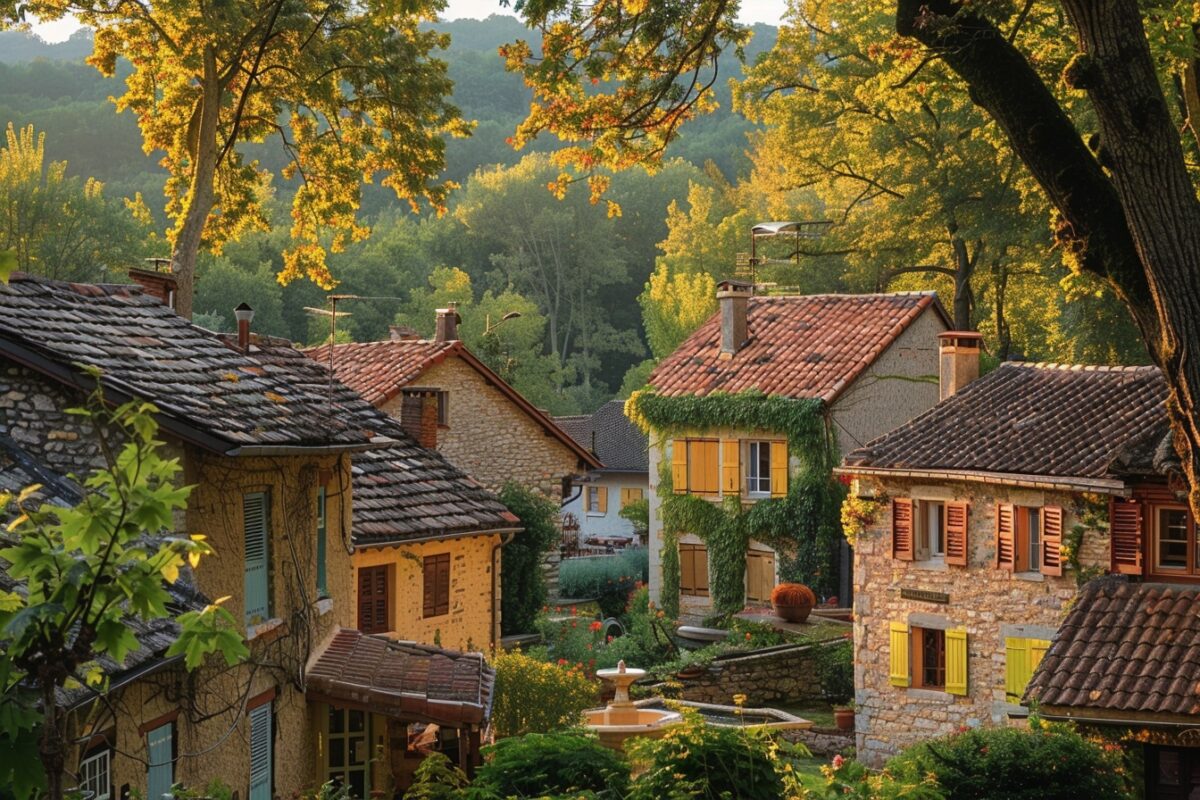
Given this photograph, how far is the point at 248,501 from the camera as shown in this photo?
15812 millimetres

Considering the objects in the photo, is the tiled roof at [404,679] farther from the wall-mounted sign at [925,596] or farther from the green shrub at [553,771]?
the wall-mounted sign at [925,596]

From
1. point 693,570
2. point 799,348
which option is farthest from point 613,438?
point 799,348

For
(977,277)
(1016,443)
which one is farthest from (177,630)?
(977,277)

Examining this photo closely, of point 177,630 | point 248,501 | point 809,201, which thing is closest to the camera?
point 177,630

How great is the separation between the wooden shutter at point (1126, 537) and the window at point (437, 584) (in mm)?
10594

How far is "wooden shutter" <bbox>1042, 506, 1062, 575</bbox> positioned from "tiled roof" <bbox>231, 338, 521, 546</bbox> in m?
8.73

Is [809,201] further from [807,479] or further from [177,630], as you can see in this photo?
[177,630]

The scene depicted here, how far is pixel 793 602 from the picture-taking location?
1362 inches

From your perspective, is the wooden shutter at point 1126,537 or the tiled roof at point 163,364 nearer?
the tiled roof at point 163,364

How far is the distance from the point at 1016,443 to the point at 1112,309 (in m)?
11.1

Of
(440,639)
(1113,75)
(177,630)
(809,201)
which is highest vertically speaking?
(809,201)

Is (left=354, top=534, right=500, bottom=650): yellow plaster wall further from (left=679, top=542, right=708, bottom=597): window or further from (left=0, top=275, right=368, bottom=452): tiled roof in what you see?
(left=679, top=542, right=708, bottom=597): window

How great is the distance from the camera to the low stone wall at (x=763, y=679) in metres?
31.2

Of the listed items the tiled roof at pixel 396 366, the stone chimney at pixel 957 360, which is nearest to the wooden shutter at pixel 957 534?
the stone chimney at pixel 957 360
